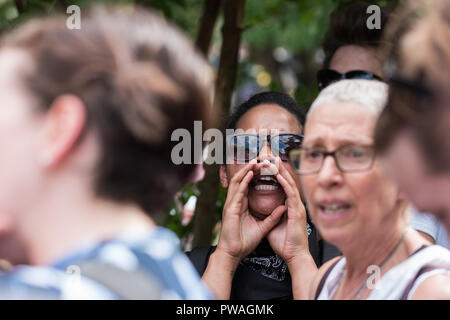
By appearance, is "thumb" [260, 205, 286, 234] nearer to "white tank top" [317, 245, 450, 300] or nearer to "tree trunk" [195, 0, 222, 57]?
"white tank top" [317, 245, 450, 300]

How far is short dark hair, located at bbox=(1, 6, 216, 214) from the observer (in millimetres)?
1273

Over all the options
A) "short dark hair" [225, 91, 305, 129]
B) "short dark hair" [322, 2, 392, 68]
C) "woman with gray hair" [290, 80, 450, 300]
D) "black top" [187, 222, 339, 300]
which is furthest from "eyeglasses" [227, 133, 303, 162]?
"woman with gray hair" [290, 80, 450, 300]

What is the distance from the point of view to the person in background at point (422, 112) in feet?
4.00

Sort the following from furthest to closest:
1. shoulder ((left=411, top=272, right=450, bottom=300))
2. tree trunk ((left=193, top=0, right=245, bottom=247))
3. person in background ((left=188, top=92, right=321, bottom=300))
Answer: tree trunk ((left=193, top=0, right=245, bottom=247)) < person in background ((left=188, top=92, right=321, bottom=300)) < shoulder ((left=411, top=272, right=450, bottom=300))

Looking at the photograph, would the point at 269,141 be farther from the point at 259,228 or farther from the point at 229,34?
the point at 229,34

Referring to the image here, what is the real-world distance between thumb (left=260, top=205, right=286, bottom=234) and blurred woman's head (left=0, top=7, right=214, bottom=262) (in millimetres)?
1342

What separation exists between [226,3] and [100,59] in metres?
2.63

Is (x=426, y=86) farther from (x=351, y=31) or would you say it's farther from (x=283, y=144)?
(x=351, y=31)

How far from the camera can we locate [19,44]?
1323 millimetres

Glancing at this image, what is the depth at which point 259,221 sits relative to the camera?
267cm
